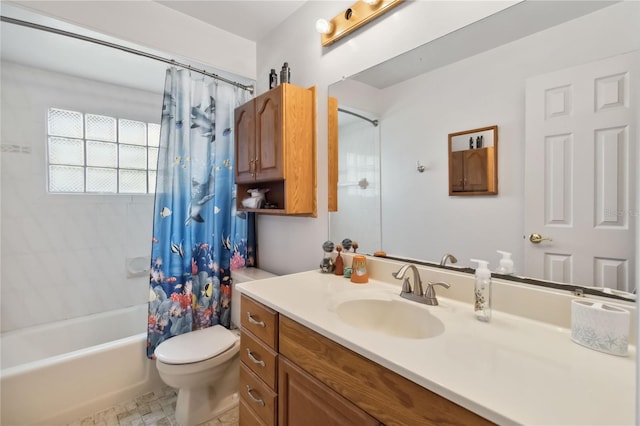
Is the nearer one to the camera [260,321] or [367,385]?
[367,385]

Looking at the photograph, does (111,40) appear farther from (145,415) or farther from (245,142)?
(145,415)

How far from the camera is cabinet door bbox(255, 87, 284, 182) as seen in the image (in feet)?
5.61

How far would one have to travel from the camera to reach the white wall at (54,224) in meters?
2.20

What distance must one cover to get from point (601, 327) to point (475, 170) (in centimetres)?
61

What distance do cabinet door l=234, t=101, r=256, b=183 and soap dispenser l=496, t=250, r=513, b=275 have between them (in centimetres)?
146

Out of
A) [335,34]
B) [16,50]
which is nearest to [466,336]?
[335,34]

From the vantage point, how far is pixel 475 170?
1.13m

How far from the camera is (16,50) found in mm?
2025

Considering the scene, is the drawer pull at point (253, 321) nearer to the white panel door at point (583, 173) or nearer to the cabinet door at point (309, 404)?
the cabinet door at point (309, 404)

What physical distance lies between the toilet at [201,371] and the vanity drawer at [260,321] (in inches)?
18.4

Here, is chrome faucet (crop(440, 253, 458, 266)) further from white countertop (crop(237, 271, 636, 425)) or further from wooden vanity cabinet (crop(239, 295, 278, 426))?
wooden vanity cabinet (crop(239, 295, 278, 426))

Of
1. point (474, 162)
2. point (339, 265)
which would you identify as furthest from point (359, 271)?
point (474, 162)

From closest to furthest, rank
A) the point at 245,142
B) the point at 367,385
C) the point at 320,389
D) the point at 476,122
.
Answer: the point at 367,385, the point at 320,389, the point at 476,122, the point at 245,142

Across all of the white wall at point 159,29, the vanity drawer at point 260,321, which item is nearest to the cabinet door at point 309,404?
the vanity drawer at point 260,321
